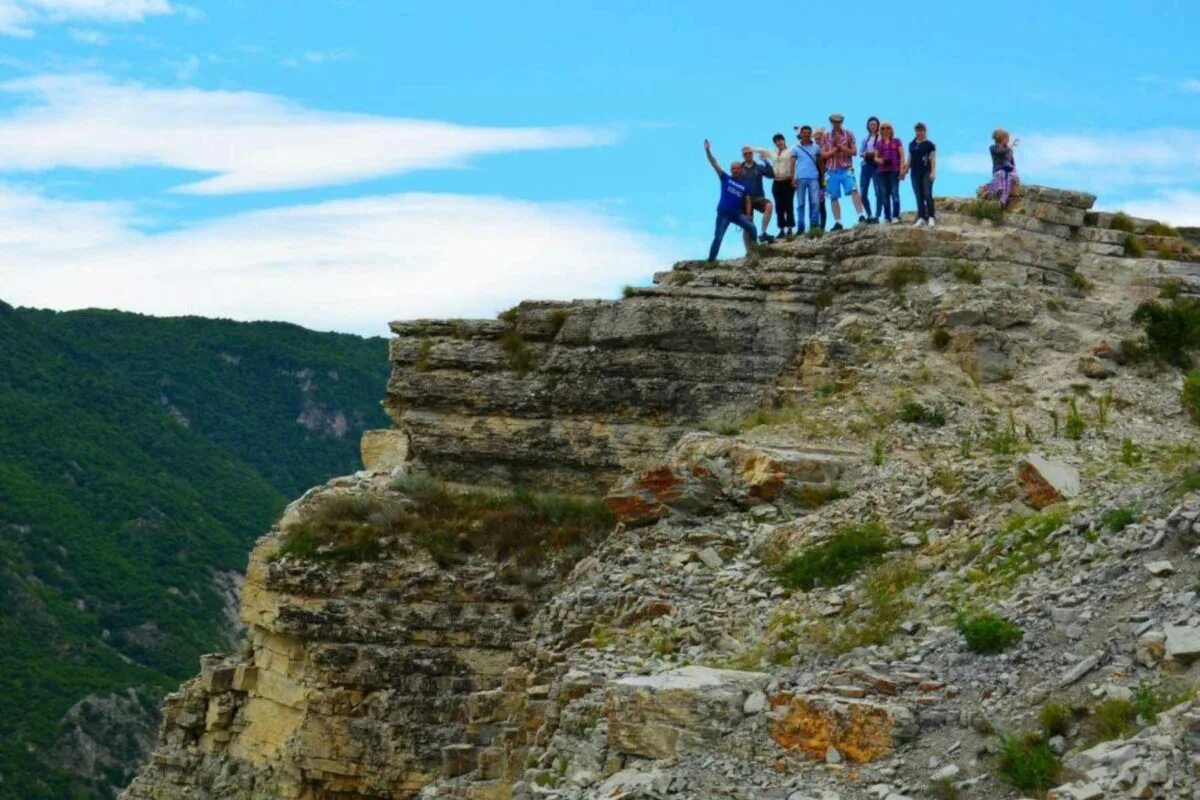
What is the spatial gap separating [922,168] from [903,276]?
1605 millimetres

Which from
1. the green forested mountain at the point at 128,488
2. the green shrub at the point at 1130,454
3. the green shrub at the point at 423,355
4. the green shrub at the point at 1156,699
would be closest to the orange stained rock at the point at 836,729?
the green shrub at the point at 1156,699

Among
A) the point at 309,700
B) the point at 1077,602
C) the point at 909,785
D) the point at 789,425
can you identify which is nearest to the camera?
the point at 909,785

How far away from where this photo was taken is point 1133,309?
90.3ft

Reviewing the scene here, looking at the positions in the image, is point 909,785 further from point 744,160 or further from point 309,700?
point 744,160

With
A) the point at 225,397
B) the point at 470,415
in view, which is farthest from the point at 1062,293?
the point at 225,397

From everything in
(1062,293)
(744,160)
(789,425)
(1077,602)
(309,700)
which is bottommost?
(309,700)

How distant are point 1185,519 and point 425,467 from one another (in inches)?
546

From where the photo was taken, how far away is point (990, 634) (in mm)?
16141

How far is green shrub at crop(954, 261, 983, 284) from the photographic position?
2741cm

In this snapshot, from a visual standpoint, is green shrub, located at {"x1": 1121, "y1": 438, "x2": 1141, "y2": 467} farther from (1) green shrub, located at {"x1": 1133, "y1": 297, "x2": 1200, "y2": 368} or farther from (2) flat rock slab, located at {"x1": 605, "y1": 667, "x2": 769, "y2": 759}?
(2) flat rock slab, located at {"x1": 605, "y1": 667, "x2": 769, "y2": 759}

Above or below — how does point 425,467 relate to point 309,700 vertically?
above

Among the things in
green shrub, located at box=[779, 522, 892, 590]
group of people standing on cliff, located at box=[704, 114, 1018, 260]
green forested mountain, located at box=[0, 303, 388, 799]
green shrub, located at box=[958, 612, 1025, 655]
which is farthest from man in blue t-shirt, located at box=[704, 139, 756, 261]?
green forested mountain, located at box=[0, 303, 388, 799]

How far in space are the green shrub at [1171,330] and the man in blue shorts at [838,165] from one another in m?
4.27

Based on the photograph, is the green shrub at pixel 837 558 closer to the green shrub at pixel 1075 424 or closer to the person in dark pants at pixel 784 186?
the green shrub at pixel 1075 424
